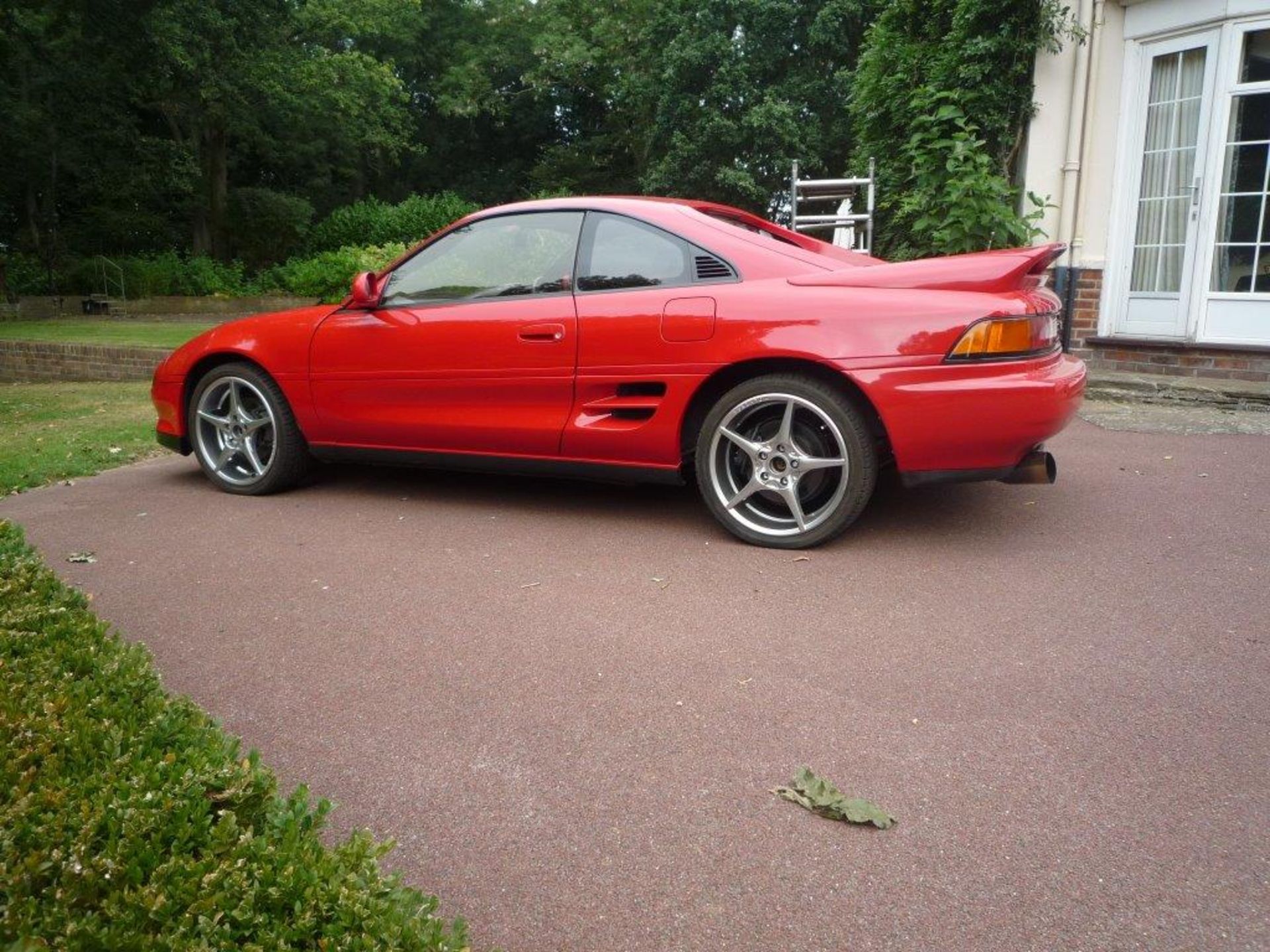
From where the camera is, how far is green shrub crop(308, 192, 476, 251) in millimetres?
26625

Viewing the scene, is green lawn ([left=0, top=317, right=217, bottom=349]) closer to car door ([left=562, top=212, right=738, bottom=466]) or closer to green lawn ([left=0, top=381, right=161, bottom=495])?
green lawn ([left=0, top=381, right=161, bottom=495])

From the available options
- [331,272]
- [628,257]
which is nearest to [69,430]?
[628,257]

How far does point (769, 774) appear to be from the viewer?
2.45 metres

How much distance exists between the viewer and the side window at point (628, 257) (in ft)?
Answer: 14.8

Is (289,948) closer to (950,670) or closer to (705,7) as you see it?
(950,670)

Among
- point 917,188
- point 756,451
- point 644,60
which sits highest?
point 644,60

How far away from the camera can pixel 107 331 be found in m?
15.7

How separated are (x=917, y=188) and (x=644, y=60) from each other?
75.3 feet

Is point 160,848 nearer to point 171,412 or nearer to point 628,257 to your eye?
point 628,257

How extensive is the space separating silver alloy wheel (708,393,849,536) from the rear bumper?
10.2 inches

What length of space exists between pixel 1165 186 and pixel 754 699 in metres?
7.84

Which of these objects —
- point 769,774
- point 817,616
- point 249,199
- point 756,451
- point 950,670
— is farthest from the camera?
point 249,199

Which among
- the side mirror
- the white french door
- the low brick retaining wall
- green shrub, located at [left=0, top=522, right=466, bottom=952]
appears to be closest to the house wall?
the white french door

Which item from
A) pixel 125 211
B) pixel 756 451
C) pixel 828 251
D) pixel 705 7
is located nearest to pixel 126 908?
pixel 756 451
